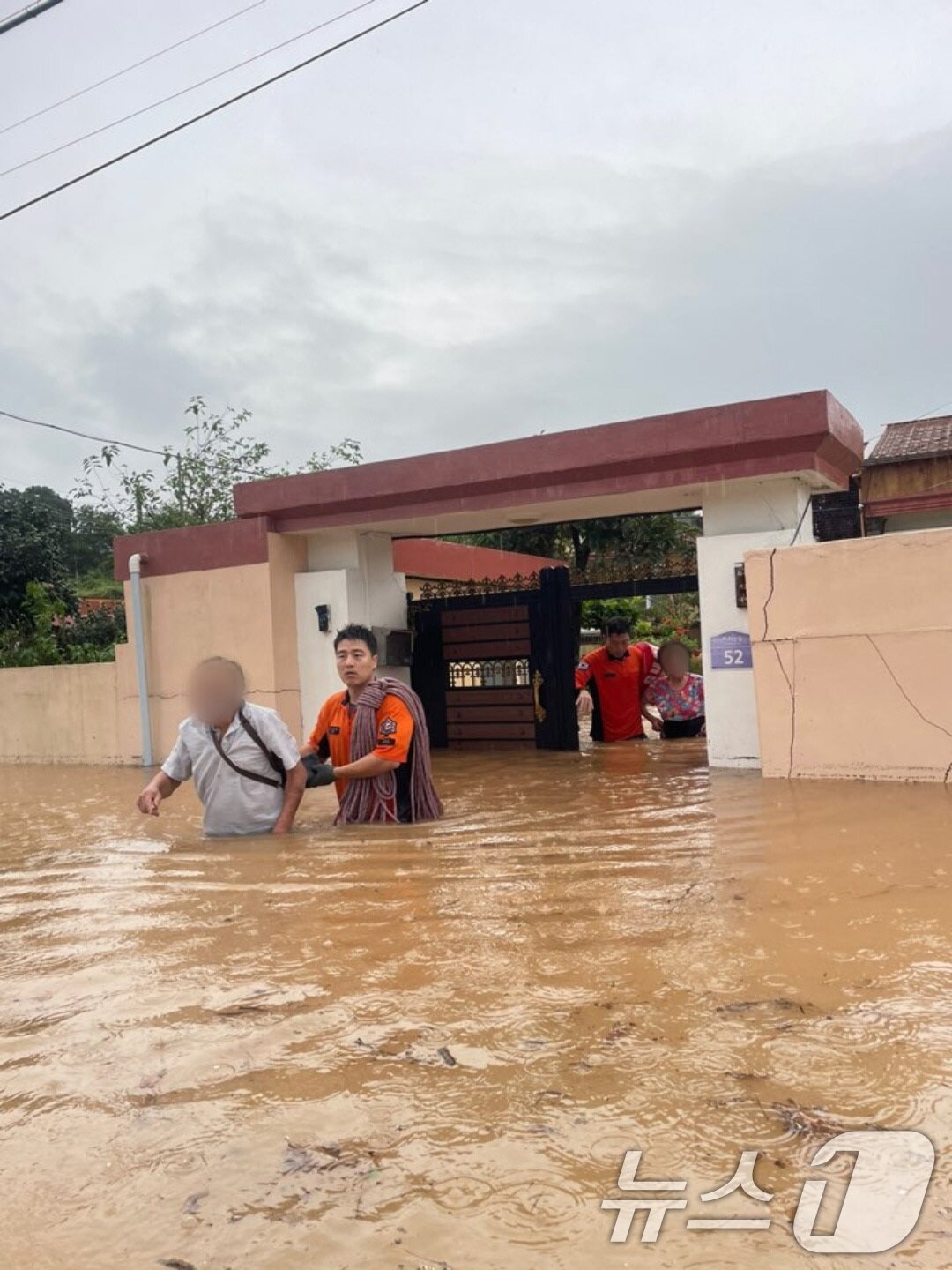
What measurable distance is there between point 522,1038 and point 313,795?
599 cm

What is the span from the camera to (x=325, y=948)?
383 centimetres

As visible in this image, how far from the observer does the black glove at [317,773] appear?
19.5 feet

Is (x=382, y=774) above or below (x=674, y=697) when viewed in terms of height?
below

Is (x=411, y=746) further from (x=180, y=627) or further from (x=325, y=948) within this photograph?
(x=180, y=627)

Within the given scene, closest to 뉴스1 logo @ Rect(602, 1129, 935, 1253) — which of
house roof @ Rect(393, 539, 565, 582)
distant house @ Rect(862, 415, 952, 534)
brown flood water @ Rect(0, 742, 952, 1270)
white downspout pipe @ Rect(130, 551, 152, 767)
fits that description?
brown flood water @ Rect(0, 742, 952, 1270)

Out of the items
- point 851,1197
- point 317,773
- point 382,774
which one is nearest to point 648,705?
point 382,774

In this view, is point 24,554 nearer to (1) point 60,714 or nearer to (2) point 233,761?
(1) point 60,714

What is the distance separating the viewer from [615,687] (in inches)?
443

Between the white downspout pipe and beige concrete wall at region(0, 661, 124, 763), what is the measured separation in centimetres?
65

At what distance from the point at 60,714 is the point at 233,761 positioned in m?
8.68

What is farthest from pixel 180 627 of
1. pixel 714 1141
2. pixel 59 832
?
pixel 714 1141

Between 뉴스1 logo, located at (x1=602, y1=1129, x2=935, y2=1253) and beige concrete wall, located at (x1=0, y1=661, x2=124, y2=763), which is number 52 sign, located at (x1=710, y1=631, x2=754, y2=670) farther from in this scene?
beige concrete wall, located at (x1=0, y1=661, x2=124, y2=763)

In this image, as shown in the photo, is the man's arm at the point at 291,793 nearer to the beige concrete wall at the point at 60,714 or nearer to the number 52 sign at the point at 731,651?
the number 52 sign at the point at 731,651

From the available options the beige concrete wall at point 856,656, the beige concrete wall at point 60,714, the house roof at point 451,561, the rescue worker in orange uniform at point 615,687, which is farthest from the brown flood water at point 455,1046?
the house roof at point 451,561
